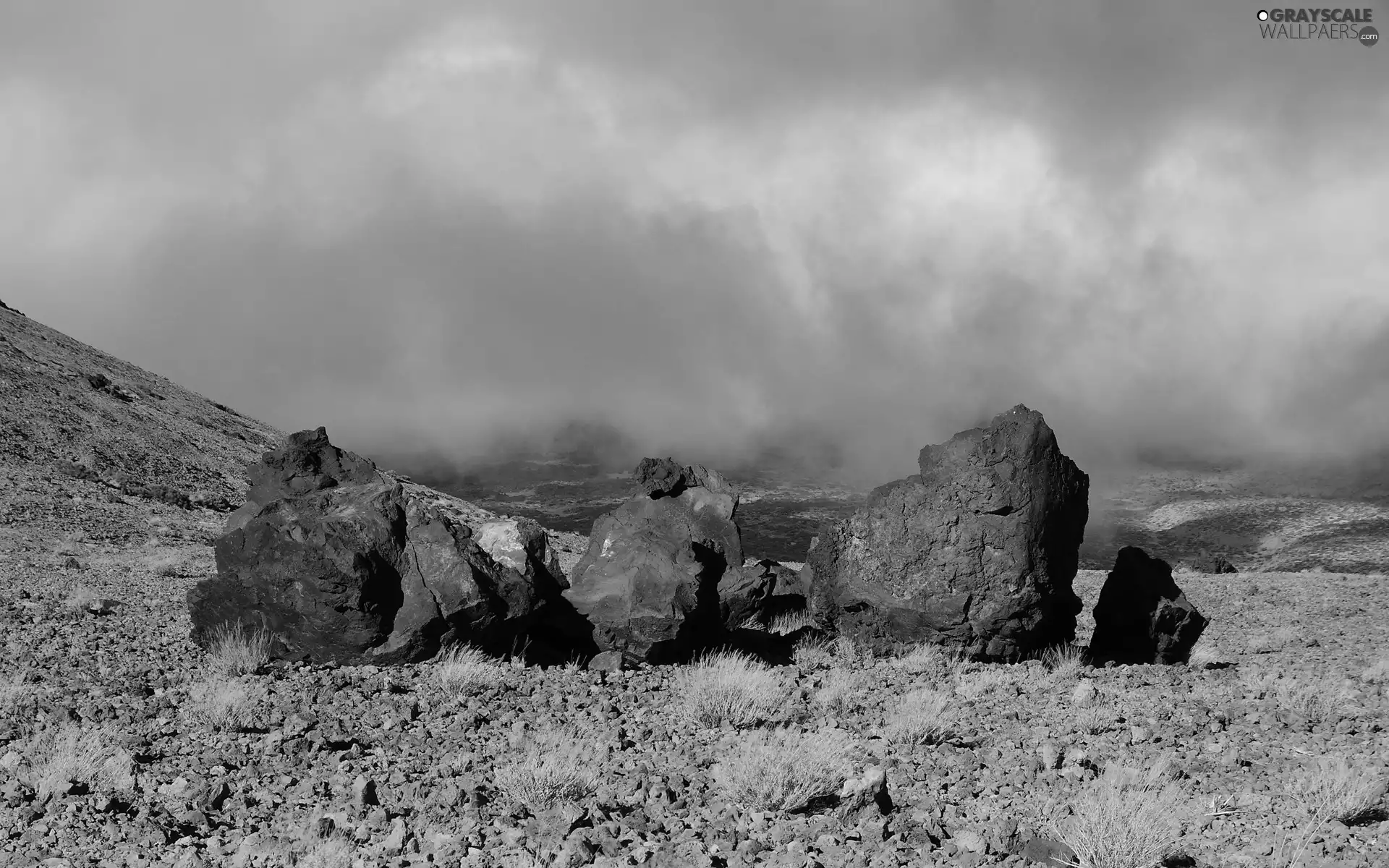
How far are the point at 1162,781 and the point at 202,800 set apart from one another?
22.1 feet

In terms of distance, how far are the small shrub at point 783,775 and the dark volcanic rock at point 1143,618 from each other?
7.66 metres

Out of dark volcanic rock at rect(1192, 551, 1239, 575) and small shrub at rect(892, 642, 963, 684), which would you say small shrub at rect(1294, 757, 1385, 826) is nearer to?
small shrub at rect(892, 642, 963, 684)

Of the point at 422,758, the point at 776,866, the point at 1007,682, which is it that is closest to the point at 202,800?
the point at 422,758

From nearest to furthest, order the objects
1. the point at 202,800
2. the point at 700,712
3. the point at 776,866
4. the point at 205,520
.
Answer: the point at 776,866
the point at 202,800
the point at 700,712
the point at 205,520

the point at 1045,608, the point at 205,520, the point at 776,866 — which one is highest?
the point at 205,520

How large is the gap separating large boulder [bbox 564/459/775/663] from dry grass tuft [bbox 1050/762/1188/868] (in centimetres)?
599

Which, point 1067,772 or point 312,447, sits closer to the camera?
point 1067,772

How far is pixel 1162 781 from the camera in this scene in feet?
22.5

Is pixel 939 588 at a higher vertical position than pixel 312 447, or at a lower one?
lower

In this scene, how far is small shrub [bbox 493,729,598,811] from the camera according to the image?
6391mm

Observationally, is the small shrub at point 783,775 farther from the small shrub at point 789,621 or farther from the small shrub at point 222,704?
the small shrub at point 789,621

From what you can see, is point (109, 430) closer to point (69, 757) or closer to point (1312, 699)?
point (69, 757)

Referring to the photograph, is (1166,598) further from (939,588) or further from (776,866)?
(776,866)

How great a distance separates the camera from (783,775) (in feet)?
21.0
